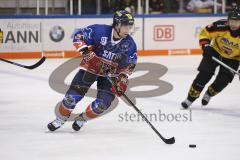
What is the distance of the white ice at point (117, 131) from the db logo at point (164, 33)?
398cm

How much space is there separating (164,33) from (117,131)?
7152mm

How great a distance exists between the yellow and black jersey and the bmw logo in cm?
575

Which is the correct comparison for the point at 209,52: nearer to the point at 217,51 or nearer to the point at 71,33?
the point at 217,51

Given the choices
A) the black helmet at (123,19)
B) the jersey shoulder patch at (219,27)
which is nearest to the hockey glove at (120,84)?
the black helmet at (123,19)

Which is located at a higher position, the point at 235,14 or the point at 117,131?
the point at 235,14

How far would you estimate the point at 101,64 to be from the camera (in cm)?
584

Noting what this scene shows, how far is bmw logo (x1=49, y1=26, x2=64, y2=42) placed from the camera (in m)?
12.4

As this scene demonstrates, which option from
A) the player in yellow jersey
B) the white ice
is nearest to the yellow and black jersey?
the player in yellow jersey

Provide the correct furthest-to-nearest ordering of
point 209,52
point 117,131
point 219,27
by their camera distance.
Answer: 1. point 209,52
2. point 219,27
3. point 117,131

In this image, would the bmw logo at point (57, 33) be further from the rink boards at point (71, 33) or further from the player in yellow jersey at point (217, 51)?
the player in yellow jersey at point (217, 51)

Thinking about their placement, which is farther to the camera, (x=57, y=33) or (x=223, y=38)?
(x=57, y=33)

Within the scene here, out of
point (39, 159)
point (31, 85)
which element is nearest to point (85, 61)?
point (39, 159)

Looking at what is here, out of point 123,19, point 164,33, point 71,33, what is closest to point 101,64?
point 123,19

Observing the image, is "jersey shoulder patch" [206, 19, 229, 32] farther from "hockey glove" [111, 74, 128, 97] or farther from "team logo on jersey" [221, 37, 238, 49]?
"hockey glove" [111, 74, 128, 97]
